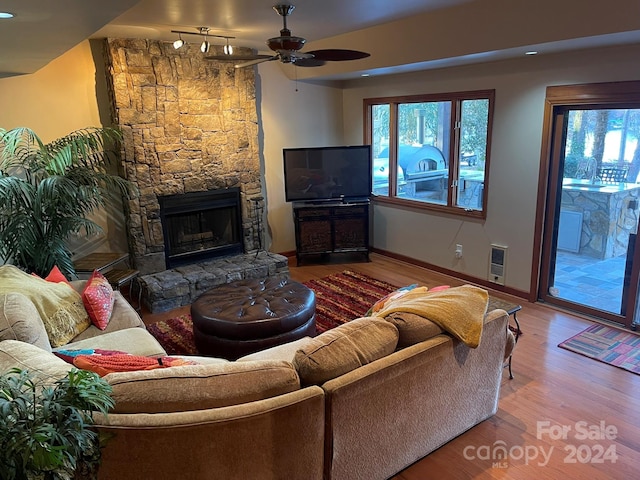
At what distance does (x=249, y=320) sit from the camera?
312 cm

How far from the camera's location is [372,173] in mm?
6117

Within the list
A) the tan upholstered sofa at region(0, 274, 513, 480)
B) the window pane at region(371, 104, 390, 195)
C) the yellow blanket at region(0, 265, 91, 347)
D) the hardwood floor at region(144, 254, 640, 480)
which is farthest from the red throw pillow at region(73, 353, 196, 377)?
the window pane at region(371, 104, 390, 195)

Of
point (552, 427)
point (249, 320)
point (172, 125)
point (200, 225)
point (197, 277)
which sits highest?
point (172, 125)

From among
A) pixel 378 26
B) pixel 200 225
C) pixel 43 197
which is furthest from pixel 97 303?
pixel 378 26

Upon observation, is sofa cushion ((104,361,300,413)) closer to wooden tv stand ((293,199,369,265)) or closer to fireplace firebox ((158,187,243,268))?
fireplace firebox ((158,187,243,268))

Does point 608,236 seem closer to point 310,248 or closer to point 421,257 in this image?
point 421,257

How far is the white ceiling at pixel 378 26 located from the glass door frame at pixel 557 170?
0.39m

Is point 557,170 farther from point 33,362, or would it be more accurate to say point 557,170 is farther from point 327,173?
point 33,362

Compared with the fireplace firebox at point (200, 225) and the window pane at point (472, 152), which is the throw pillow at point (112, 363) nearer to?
the fireplace firebox at point (200, 225)

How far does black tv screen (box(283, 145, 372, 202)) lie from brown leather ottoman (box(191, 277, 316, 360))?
2.37 m

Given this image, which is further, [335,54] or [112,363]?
[335,54]

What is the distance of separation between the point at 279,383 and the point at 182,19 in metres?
3.14

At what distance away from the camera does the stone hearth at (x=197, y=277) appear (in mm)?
4500

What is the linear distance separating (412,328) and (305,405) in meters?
0.67
